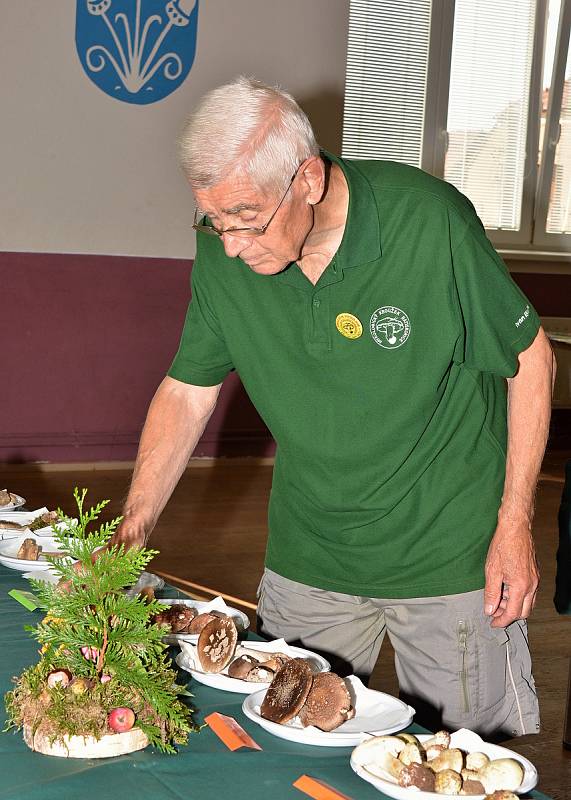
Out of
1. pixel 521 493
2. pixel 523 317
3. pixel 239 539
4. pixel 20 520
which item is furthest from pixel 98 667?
pixel 239 539

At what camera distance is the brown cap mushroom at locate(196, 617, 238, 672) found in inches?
61.3

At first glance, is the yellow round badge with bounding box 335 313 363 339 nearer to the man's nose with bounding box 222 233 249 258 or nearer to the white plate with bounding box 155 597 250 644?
the man's nose with bounding box 222 233 249 258

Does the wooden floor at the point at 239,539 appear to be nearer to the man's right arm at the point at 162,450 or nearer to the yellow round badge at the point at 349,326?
the man's right arm at the point at 162,450

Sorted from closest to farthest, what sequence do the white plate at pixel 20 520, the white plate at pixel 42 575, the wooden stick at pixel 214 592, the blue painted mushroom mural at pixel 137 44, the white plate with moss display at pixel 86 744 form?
the white plate with moss display at pixel 86 744 < the white plate at pixel 42 575 < the white plate at pixel 20 520 < the wooden stick at pixel 214 592 < the blue painted mushroom mural at pixel 137 44

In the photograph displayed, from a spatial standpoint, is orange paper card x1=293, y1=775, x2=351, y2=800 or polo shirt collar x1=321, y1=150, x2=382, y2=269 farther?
polo shirt collar x1=321, y1=150, x2=382, y2=269

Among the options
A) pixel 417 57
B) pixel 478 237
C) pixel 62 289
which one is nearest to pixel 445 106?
pixel 417 57

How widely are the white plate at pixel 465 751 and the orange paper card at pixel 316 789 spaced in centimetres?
4

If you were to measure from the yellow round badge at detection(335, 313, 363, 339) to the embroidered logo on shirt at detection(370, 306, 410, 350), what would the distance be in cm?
2

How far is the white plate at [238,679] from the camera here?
1515 mm

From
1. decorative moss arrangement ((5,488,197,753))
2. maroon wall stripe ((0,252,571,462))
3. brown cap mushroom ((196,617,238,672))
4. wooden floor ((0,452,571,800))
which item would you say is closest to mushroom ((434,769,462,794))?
decorative moss arrangement ((5,488,197,753))

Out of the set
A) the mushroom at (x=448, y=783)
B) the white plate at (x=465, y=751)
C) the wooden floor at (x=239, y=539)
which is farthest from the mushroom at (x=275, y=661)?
the wooden floor at (x=239, y=539)

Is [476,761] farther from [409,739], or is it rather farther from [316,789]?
[316,789]

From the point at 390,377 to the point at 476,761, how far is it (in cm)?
71

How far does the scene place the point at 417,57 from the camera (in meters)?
7.30
